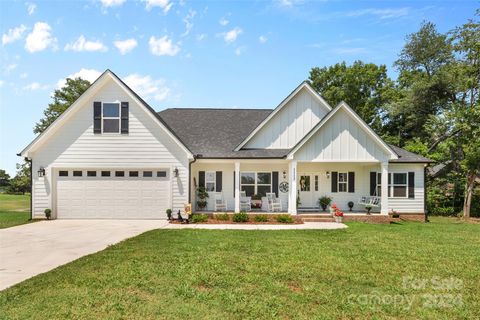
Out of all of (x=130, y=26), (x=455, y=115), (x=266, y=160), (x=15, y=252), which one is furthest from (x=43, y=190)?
(x=455, y=115)

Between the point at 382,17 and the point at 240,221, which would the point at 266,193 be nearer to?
the point at 240,221

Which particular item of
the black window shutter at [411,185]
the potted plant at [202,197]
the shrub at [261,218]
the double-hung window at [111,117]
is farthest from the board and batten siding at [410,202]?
the double-hung window at [111,117]

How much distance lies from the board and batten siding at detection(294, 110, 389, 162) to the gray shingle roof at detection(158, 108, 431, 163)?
1.66 m

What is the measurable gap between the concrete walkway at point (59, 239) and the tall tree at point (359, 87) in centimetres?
2414

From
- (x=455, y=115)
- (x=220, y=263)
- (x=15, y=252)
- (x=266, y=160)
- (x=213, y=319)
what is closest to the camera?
(x=213, y=319)

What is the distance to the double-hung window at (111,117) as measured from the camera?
1534 centimetres

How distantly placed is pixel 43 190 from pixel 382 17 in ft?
59.1

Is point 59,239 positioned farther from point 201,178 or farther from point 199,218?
point 201,178

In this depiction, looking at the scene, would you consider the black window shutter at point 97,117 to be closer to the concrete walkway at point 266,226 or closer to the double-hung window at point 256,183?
the concrete walkway at point 266,226

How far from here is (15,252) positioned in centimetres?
846

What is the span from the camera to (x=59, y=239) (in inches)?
407

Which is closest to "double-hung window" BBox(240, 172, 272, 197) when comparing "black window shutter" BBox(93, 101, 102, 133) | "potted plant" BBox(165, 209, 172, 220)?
"potted plant" BBox(165, 209, 172, 220)

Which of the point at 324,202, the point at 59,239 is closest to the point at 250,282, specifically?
the point at 59,239

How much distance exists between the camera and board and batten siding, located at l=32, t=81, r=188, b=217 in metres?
15.2
